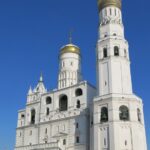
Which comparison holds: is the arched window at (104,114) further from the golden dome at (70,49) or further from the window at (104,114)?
the golden dome at (70,49)

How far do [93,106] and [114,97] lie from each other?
3451 millimetres

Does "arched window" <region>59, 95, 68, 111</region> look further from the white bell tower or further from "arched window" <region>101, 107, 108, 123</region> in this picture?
"arched window" <region>101, 107, 108, 123</region>

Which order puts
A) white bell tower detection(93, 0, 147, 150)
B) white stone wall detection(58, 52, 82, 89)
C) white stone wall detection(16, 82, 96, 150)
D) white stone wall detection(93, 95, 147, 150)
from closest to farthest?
1. white stone wall detection(93, 95, 147, 150)
2. white bell tower detection(93, 0, 147, 150)
3. white stone wall detection(16, 82, 96, 150)
4. white stone wall detection(58, 52, 82, 89)

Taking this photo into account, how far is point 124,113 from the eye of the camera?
43688 millimetres

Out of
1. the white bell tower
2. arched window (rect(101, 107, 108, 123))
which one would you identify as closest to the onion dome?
the white bell tower

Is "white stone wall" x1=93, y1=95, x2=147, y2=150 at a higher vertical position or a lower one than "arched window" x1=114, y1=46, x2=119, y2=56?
lower

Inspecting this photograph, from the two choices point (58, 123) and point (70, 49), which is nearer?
point (58, 123)

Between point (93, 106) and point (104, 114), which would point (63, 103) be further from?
point (104, 114)

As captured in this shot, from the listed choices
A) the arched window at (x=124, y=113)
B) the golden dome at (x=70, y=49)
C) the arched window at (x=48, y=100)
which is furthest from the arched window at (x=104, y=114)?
the golden dome at (x=70, y=49)

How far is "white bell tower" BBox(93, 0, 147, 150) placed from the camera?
1658 inches

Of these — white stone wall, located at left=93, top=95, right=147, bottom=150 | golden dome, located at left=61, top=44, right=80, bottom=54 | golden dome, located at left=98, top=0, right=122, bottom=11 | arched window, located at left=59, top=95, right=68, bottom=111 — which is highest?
golden dome, located at left=98, top=0, right=122, bottom=11

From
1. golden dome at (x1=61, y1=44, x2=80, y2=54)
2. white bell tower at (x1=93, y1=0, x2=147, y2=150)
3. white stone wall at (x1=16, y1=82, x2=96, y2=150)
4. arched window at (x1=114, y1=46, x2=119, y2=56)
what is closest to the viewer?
white bell tower at (x1=93, y1=0, x2=147, y2=150)

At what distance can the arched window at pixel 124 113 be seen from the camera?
43406 mm

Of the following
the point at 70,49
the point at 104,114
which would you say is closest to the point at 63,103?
the point at 70,49
